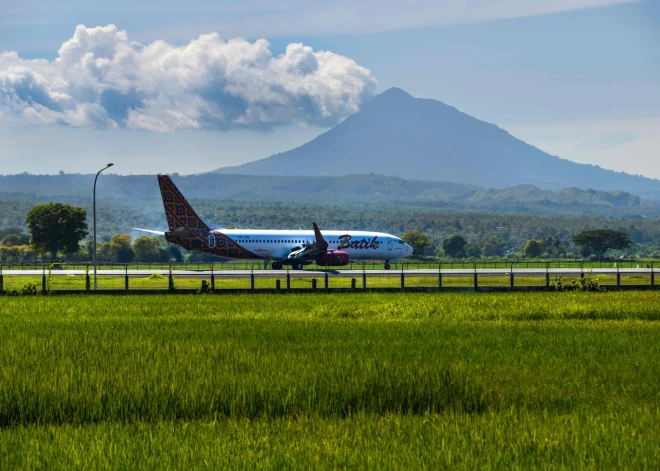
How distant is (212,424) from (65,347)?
973 cm

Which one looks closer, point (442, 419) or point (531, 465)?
point (531, 465)

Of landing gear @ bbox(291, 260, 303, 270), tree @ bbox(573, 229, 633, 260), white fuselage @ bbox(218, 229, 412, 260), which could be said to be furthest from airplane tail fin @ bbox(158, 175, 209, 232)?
tree @ bbox(573, 229, 633, 260)

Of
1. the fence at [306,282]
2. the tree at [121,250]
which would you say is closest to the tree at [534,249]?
the tree at [121,250]

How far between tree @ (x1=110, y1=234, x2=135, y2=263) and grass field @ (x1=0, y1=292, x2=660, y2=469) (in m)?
126

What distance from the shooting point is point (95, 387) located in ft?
59.2

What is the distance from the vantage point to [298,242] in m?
93.1

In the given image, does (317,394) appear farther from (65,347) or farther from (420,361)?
(65,347)

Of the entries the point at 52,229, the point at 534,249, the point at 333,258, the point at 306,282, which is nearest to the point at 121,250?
the point at 52,229

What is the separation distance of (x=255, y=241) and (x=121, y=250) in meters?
72.9

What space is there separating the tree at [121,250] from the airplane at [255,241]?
64.7 m

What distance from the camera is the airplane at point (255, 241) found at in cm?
8869

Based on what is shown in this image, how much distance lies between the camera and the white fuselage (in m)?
91.4

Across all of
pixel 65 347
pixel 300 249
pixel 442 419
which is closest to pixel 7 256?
pixel 300 249

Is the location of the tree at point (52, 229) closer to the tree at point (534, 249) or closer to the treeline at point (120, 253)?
the treeline at point (120, 253)
